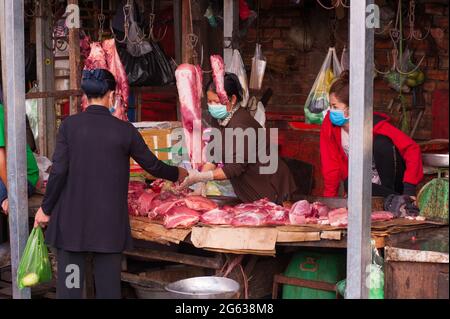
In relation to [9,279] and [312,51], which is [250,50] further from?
[9,279]

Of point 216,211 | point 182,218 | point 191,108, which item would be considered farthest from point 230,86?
point 182,218

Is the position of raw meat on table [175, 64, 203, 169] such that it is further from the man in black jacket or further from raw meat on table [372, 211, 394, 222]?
raw meat on table [372, 211, 394, 222]

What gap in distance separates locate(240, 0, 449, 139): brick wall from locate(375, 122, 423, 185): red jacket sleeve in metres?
2.75

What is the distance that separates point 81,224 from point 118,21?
308 centimetres

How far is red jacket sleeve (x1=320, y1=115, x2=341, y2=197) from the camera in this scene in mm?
6645

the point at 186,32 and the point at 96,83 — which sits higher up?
the point at 186,32

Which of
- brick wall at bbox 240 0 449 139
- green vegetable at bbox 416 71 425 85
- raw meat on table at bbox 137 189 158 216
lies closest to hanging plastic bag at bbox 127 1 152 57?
brick wall at bbox 240 0 449 139

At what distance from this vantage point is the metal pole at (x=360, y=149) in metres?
4.91

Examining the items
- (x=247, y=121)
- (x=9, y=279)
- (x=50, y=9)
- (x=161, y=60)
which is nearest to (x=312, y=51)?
(x=161, y=60)

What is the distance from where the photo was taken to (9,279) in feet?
24.8

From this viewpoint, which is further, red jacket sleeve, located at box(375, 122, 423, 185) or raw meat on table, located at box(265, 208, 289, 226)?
red jacket sleeve, located at box(375, 122, 423, 185)

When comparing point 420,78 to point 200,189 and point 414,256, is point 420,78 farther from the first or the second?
point 414,256

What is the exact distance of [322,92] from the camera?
765cm

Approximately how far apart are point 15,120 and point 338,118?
2.17 m
